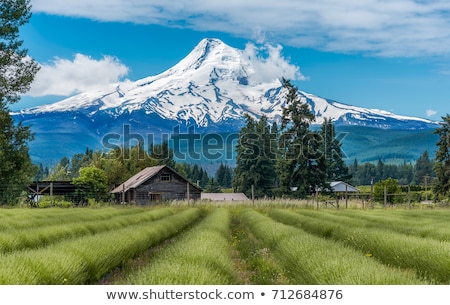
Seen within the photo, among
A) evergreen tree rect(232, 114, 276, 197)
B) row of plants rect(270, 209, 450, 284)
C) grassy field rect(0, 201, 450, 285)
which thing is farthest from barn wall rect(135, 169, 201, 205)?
row of plants rect(270, 209, 450, 284)

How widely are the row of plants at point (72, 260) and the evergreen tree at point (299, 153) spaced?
46.4 m

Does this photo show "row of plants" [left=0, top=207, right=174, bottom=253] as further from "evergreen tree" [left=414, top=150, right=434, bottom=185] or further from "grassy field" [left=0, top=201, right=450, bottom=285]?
"evergreen tree" [left=414, top=150, right=434, bottom=185]

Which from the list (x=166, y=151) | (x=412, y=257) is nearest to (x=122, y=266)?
(x=412, y=257)

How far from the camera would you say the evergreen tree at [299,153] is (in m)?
60.2

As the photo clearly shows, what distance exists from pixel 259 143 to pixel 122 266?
2684 inches

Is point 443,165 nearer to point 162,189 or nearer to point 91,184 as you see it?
point 162,189

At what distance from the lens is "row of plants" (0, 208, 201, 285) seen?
703cm

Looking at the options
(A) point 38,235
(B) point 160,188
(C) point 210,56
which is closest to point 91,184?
(B) point 160,188

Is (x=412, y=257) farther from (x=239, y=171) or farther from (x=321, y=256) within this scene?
(x=239, y=171)

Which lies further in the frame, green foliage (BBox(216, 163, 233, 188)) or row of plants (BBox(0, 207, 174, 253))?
green foliage (BBox(216, 163, 233, 188))

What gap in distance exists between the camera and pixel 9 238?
1196cm

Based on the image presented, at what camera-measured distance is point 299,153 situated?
196 feet

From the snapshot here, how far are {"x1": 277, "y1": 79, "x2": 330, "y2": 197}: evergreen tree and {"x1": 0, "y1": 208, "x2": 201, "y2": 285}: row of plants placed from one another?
1825 inches

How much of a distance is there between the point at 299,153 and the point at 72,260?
171ft
